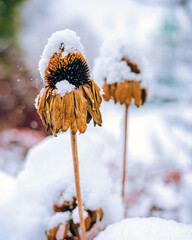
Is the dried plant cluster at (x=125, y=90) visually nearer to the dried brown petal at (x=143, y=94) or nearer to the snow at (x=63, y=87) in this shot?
the dried brown petal at (x=143, y=94)

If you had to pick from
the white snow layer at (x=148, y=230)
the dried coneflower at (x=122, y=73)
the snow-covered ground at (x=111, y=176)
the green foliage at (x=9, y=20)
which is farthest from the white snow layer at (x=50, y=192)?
the green foliage at (x=9, y=20)

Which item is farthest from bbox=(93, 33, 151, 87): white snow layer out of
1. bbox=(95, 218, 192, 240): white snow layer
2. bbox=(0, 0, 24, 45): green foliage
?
bbox=(0, 0, 24, 45): green foliage

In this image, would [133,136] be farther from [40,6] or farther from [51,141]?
[40,6]

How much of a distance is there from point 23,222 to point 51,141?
26 cm

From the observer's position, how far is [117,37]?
625 millimetres

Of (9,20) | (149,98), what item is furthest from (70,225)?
(9,20)

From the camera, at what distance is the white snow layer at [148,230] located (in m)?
0.42

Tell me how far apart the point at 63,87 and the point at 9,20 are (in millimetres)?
4563

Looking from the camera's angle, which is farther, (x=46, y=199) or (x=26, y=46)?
(x=26, y=46)

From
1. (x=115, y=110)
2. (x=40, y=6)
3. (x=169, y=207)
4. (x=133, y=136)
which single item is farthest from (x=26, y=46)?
(x=169, y=207)

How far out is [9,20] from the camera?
425cm

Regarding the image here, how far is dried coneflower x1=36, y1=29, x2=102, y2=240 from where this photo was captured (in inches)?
14.6

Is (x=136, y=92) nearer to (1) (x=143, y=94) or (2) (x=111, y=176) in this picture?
(1) (x=143, y=94)

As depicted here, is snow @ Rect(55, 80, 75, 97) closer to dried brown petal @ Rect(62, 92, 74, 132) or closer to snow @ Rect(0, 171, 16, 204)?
dried brown petal @ Rect(62, 92, 74, 132)
